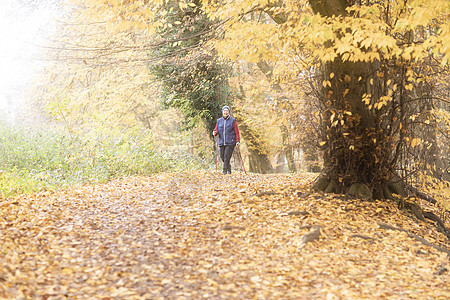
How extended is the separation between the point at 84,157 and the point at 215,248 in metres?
7.55

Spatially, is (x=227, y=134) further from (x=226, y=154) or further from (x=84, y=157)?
(x=84, y=157)

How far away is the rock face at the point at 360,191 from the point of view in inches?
270

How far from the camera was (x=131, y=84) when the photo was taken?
48.3ft

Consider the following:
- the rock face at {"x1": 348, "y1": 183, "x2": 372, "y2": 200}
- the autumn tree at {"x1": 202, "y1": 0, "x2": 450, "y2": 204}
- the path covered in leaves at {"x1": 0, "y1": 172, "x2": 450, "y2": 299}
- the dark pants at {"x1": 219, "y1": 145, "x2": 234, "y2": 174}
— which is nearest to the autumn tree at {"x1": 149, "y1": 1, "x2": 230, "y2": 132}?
the dark pants at {"x1": 219, "y1": 145, "x2": 234, "y2": 174}

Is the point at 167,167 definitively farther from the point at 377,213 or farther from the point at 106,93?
the point at 377,213

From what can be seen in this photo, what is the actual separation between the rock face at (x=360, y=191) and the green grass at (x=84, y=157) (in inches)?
247

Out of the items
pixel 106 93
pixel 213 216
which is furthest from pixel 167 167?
pixel 213 216

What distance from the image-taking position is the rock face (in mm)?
6855

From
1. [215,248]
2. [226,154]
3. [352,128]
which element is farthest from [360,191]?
[226,154]

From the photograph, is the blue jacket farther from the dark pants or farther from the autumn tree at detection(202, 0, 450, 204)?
the autumn tree at detection(202, 0, 450, 204)

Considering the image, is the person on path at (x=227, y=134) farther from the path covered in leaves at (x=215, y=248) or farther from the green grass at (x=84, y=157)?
the green grass at (x=84, y=157)

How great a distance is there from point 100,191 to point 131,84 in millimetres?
7389

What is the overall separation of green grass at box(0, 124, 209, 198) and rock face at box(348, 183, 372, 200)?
627 cm

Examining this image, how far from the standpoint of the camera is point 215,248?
188 inches
